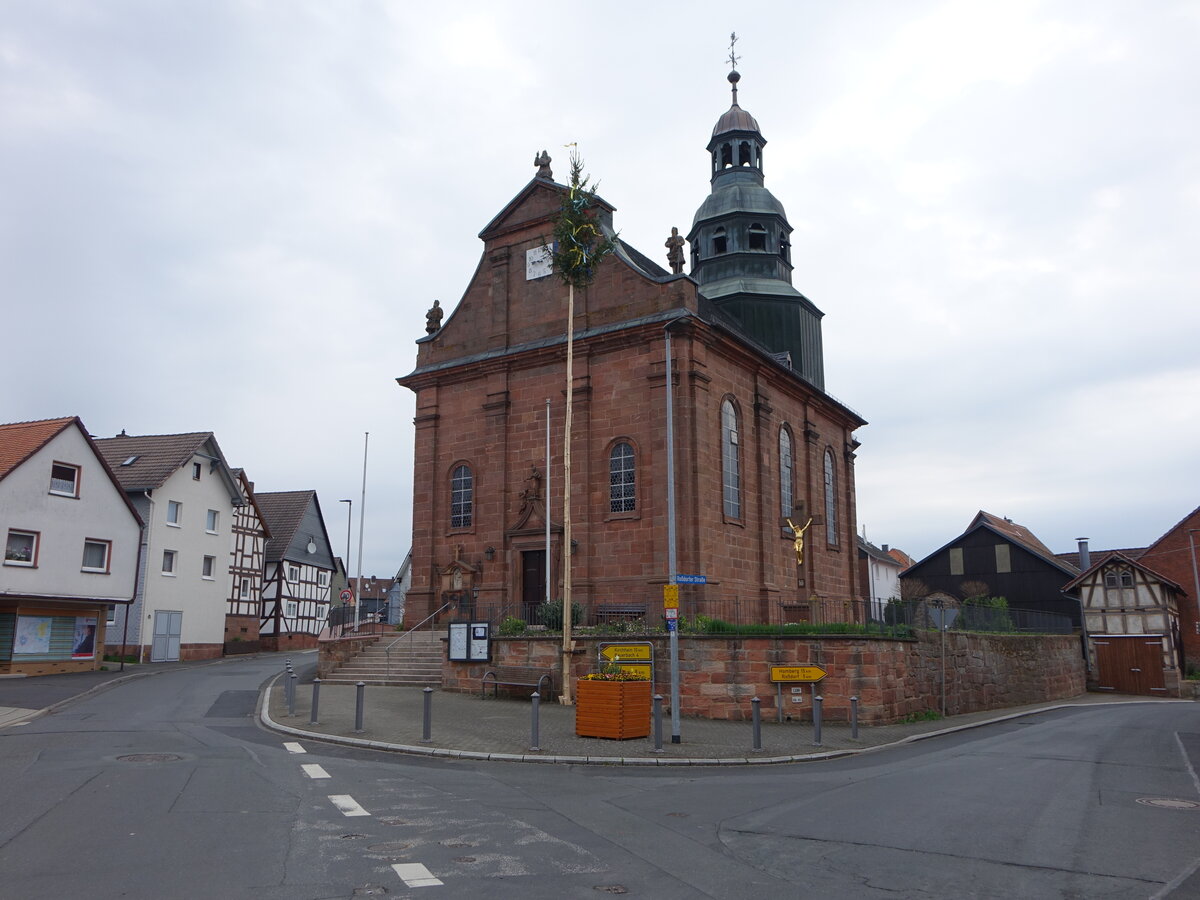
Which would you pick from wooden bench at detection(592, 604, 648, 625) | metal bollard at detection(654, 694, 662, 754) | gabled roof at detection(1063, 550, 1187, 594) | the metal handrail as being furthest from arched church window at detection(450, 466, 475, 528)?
gabled roof at detection(1063, 550, 1187, 594)

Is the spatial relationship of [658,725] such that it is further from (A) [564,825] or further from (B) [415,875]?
(B) [415,875]

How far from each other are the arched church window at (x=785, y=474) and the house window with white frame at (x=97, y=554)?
24.6m

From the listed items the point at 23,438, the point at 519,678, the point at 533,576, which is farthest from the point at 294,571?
the point at 519,678

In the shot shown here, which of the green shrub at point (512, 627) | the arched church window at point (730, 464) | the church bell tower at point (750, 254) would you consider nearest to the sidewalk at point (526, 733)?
the green shrub at point (512, 627)

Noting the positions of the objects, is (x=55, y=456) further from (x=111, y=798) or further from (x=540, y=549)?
(x=111, y=798)

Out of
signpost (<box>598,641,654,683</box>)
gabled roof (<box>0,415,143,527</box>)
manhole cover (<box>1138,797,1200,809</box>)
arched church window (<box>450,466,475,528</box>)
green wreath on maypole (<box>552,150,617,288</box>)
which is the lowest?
manhole cover (<box>1138,797,1200,809</box>)

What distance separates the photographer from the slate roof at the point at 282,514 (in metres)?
54.5

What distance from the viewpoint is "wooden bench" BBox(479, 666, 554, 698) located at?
2292 cm

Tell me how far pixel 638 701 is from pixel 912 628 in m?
9.52

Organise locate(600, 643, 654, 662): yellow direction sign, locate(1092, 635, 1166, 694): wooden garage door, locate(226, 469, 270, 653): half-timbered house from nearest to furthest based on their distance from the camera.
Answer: locate(600, 643, 654, 662): yellow direction sign < locate(1092, 635, 1166, 694): wooden garage door < locate(226, 469, 270, 653): half-timbered house

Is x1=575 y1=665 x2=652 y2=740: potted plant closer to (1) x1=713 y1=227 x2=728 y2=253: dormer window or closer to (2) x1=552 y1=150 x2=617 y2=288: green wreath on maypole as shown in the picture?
(2) x1=552 y1=150 x2=617 y2=288: green wreath on maypole

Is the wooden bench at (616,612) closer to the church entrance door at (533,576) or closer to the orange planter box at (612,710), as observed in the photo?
the church entrance door at (533,576)

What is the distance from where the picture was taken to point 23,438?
33.4m

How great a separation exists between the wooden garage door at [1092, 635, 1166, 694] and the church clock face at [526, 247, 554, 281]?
34859 millimetres
